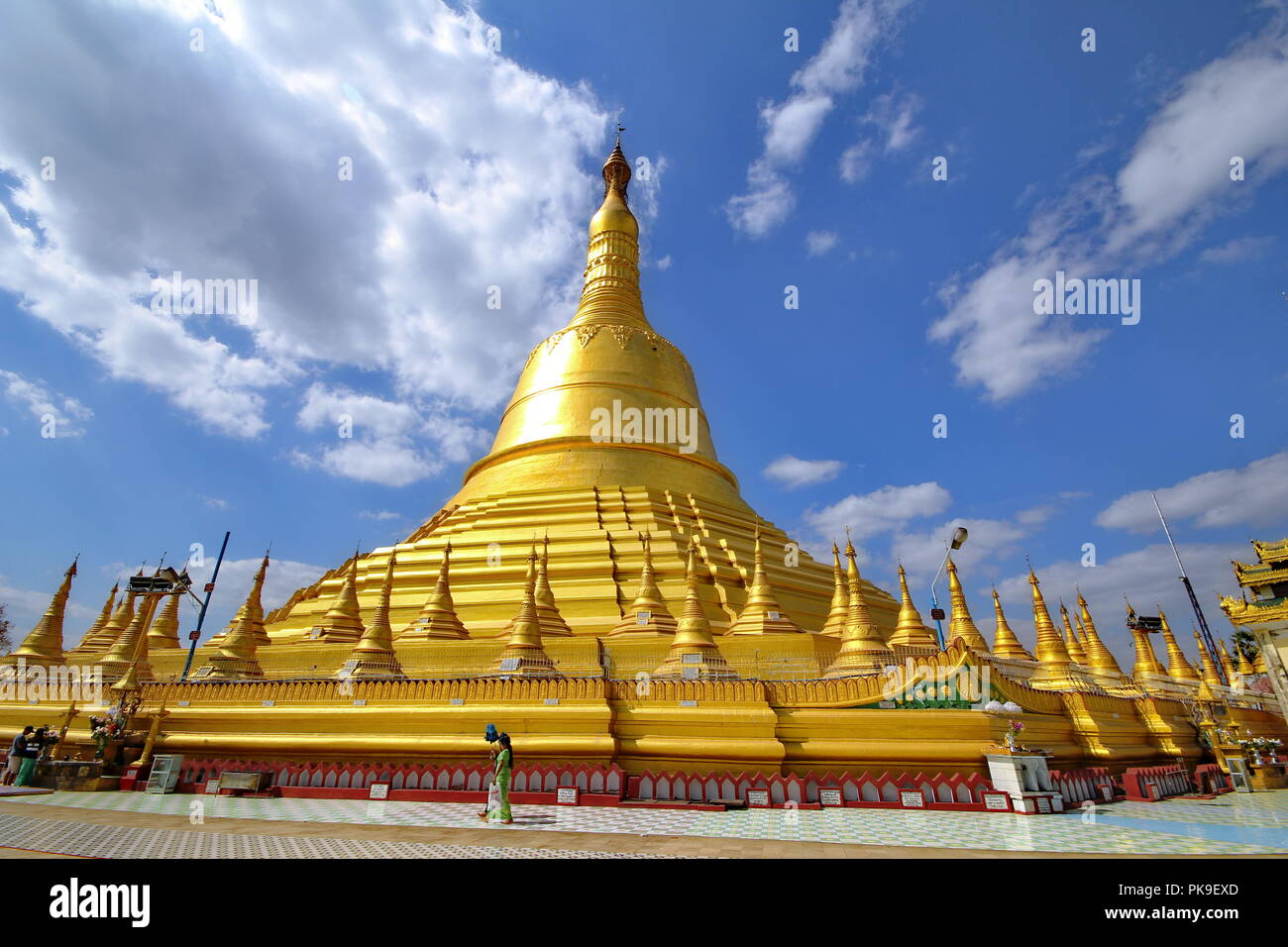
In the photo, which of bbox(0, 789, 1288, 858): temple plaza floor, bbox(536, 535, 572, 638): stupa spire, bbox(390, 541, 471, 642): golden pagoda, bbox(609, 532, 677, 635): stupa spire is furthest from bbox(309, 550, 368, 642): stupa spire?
bbox(609, 532, 677, 635): stupa spire

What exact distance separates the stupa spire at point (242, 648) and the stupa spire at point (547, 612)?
6331mm

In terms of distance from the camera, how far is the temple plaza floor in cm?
527

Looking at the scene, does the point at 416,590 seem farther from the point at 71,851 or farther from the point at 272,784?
the point at 71,851

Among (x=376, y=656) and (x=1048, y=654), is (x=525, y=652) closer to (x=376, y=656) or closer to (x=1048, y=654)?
(x=376, y=656)

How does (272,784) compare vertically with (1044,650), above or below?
below

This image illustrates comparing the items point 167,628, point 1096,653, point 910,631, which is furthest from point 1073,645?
point 167,628

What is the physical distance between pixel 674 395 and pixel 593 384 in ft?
11.2

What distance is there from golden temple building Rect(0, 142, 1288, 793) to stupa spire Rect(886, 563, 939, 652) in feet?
0.19

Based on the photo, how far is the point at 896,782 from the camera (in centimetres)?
896

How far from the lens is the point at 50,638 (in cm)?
1625

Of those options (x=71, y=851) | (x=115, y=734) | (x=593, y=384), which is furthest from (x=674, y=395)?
(x=71, y=851)

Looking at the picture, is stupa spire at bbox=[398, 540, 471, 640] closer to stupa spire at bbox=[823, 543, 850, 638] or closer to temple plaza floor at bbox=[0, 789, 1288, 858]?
temple plaza floor at bbox=[0, 789, 1288, 858]

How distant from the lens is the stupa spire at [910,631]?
11.9 meters

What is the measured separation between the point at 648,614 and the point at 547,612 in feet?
7.70
